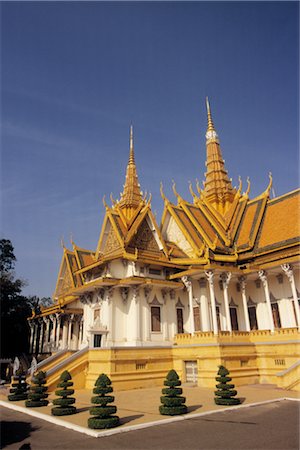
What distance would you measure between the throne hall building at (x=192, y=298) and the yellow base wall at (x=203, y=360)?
52mm

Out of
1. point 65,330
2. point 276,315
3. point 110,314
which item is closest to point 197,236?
point 276,315

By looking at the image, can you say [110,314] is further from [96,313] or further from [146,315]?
[96,313]

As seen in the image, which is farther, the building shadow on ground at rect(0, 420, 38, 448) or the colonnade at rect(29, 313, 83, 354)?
the colonnade at rect(29, 313, 83, 354)

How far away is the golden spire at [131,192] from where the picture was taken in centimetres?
2895

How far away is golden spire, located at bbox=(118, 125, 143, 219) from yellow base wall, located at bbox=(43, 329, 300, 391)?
1213 centimetres

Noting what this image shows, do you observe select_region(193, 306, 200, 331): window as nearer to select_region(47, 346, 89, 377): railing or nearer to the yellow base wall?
the yellow base wall

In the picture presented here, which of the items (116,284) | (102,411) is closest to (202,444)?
(102,411)

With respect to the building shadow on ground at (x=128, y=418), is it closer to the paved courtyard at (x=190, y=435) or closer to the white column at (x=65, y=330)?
the paved courtyard at (x=190, y=435)

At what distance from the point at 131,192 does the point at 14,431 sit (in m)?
22.1

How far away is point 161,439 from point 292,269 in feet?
46.3

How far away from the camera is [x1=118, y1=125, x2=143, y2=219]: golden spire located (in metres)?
29.0

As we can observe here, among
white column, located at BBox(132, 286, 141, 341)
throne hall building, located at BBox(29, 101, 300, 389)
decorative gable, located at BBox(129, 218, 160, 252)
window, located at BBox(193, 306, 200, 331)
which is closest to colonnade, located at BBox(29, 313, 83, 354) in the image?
throne hall building, located at BBox(29, 101, 300, 389)

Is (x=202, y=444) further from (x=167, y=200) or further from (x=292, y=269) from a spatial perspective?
(x=167, y=200)

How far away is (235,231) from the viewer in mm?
25891
